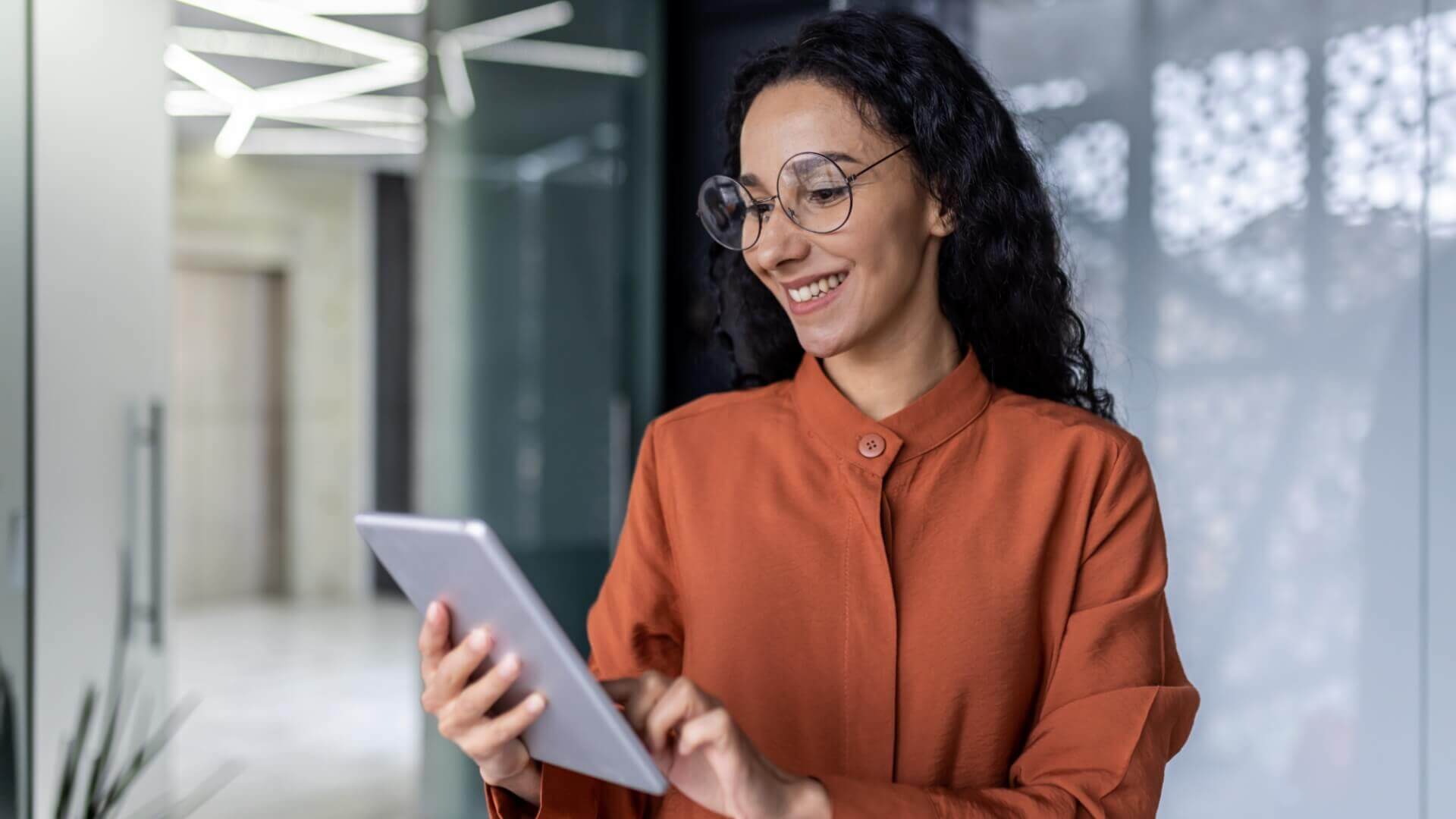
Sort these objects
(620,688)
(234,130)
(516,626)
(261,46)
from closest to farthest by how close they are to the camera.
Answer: (516,626) < (620,688) < (261,46) < (234,130)

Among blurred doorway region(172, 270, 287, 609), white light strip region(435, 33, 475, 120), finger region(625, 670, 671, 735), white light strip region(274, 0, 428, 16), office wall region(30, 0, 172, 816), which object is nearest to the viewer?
finger region(625, 670, 671, 735)

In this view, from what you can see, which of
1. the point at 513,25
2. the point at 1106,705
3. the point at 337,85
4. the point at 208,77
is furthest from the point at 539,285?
the point at 208,77

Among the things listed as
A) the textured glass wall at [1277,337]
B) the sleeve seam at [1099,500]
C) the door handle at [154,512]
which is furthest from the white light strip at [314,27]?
the sleeve seam at [1099,500]

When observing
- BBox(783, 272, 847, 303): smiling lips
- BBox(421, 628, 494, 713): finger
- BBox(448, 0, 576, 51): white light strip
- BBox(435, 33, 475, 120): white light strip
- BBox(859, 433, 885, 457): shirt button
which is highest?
BBox(448, 0, 576, 51): white light strip

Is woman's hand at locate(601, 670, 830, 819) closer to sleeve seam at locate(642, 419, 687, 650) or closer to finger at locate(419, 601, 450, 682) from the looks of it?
finger at locate(419, 601, 450, 682)

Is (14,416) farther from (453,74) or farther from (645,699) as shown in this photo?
(645,699)

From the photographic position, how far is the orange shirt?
103 cm

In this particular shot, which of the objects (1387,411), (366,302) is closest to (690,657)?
(1387,411)

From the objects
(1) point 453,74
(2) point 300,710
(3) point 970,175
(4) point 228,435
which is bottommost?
(2) point 300,710

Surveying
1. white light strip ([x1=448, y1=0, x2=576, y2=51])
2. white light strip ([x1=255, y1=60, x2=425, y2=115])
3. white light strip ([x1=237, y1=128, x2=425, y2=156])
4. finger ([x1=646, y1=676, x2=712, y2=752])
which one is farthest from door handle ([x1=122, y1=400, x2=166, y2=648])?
white light strip ([x1=237, y1=128, x2=425, y2=156])

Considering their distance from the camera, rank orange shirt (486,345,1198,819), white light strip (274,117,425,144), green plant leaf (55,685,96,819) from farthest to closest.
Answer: white light strip (274,117,425,144) < green plant leaf (55,685,96,819) < orange shirt (486,345,1198,819)

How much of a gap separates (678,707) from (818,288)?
429mm

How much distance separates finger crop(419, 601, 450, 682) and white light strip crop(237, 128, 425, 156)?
691 cm

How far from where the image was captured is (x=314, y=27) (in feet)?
16.5
